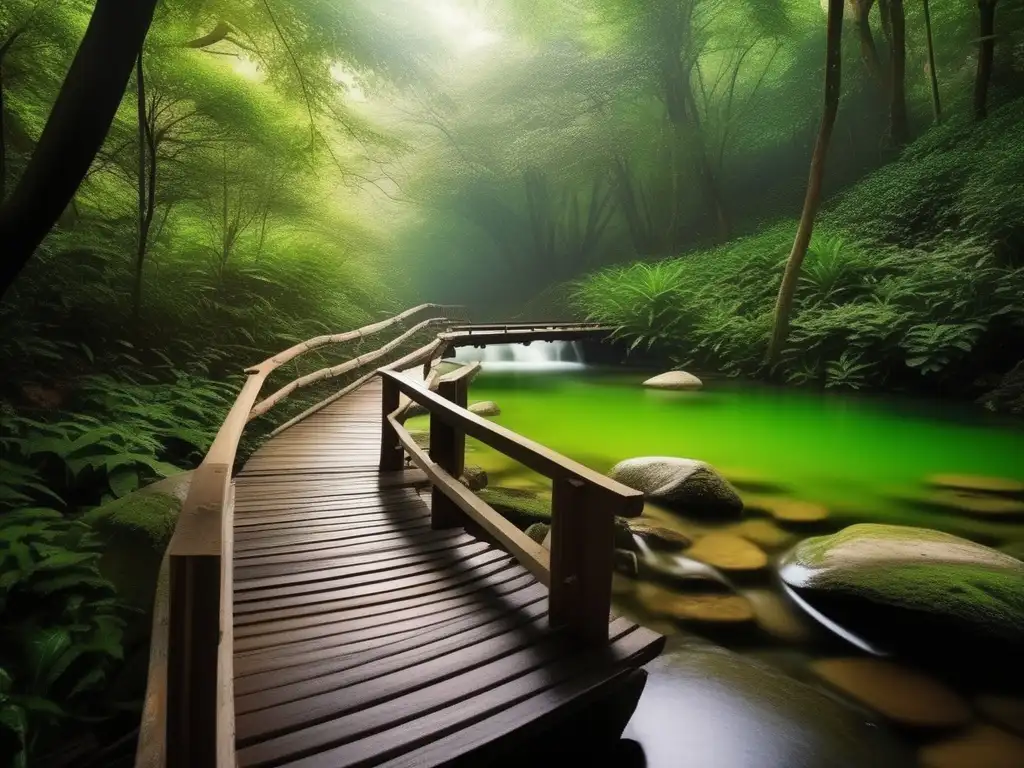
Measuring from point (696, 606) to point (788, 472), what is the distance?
4.02 metres

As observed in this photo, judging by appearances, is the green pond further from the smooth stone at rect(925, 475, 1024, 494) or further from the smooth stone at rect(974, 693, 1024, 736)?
the smooth stone at rect(925, 475, 1024, 494)

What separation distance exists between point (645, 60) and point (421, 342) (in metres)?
14.1

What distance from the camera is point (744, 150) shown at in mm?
25516

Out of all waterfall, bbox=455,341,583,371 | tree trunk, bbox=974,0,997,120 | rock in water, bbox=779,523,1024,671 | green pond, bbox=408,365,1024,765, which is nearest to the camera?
green pond, bbox=408,365,1024,765

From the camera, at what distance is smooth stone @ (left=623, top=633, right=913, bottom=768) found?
9.63 ft

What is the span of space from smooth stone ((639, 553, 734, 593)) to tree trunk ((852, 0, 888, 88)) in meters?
20.7

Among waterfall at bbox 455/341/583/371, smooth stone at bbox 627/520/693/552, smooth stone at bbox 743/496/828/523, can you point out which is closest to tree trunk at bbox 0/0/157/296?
smooth stone at bbox 627/520/693/552

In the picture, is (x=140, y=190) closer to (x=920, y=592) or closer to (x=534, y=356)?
(x=920, y=592)

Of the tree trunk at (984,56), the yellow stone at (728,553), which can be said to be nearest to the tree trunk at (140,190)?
the yellow stone at (728,553)

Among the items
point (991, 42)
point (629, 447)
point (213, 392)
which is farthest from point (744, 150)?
point (213, 392)

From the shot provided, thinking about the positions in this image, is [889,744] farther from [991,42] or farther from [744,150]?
[744,150]

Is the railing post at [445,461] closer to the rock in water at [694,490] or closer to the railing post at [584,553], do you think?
the railing post at [584,553]

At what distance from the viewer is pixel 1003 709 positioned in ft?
10.5

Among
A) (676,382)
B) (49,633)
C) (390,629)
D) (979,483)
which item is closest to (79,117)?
(49,633)
